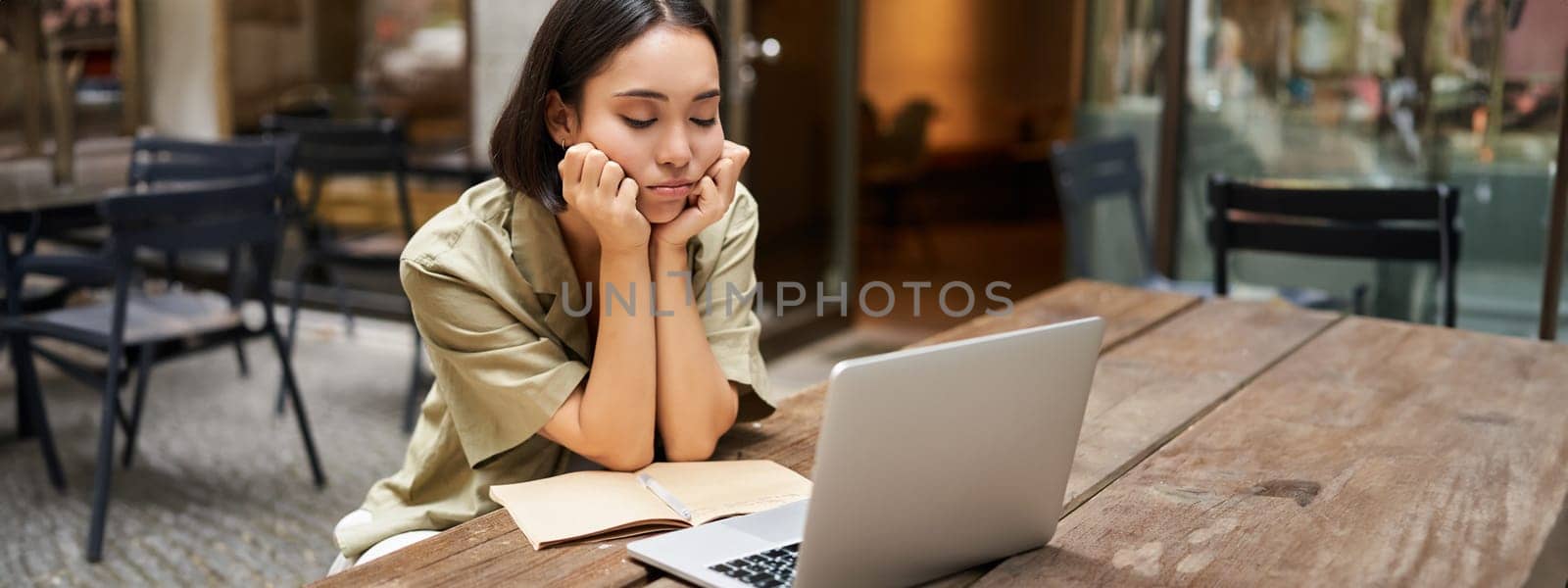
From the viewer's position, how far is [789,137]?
16.3 ft

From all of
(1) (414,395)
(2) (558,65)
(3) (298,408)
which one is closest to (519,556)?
(2) (558,65)

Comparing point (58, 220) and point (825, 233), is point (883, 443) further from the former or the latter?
point (825, 233)

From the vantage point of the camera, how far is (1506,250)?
3770 mm

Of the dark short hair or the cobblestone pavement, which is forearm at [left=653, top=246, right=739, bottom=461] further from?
the cobblestone pavement

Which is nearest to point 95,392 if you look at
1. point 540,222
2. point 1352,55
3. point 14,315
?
point 14,315

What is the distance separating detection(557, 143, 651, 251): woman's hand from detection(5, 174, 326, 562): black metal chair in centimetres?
172

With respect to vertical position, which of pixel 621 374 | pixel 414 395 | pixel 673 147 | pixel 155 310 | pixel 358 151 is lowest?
pixel 414 395

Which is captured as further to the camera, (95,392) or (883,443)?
(95,392)

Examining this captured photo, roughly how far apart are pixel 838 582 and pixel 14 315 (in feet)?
9.94

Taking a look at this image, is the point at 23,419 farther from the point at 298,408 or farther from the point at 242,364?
the point at 298,408

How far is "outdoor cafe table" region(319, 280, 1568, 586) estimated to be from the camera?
110 cm

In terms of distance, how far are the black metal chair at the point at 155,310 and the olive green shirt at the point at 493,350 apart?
154 centimetres

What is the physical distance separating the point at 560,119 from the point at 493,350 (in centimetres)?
26

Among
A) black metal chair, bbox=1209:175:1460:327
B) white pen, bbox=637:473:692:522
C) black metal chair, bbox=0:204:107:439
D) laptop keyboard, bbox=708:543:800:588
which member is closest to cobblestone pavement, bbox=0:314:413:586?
black metal chair, bbox=0:204:107:439
